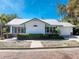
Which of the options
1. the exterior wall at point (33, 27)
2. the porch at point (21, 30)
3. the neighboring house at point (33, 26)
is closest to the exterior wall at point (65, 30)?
the neighboring house at point (33, 26)

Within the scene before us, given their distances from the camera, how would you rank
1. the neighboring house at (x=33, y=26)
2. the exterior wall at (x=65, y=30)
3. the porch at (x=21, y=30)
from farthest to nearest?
the exterior wall at (x=65, y=30), the porch at (x=21, y=30), the neighboring house at (x=33, y=26)

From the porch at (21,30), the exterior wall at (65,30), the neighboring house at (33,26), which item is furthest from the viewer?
the exterior wall at (65,30)

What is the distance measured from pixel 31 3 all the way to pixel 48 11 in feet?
35.6

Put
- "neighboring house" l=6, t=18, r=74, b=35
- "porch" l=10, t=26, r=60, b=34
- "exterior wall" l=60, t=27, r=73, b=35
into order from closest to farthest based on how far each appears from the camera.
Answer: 1. "neighboring house" l=6, t=18, r=74, b=35
2. "porch" l=10, t=26, r=60, b=34
3. "exterior wall" l=60, t=27, r=73, b=35

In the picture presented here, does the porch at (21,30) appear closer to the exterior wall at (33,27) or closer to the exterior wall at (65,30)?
the exterior wall at (33,27)

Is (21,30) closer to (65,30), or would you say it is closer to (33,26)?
(33,26)

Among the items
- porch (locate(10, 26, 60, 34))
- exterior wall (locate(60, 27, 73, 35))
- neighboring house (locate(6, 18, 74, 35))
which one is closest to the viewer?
neighboring house (locate(6, 18, 74, 35))

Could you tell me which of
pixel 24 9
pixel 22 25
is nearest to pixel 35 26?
pixel 22 25

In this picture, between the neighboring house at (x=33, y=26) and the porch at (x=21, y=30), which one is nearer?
the neighboring house at (x=33, y=26)

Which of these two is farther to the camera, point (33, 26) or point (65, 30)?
point (65, 30)

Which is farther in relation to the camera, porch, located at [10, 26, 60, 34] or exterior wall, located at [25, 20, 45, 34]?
porch, located at [10, 26, 60, 34]

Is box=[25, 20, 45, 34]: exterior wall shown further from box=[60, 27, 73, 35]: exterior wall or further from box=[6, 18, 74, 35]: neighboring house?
box=[60, 27, 73, 35]: exterior wall

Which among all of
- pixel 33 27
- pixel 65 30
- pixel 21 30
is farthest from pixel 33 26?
pixel 65 30

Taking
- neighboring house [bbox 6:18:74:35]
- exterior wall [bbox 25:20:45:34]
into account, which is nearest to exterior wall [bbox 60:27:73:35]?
neighboring house [bbox 6:18:74:35]
